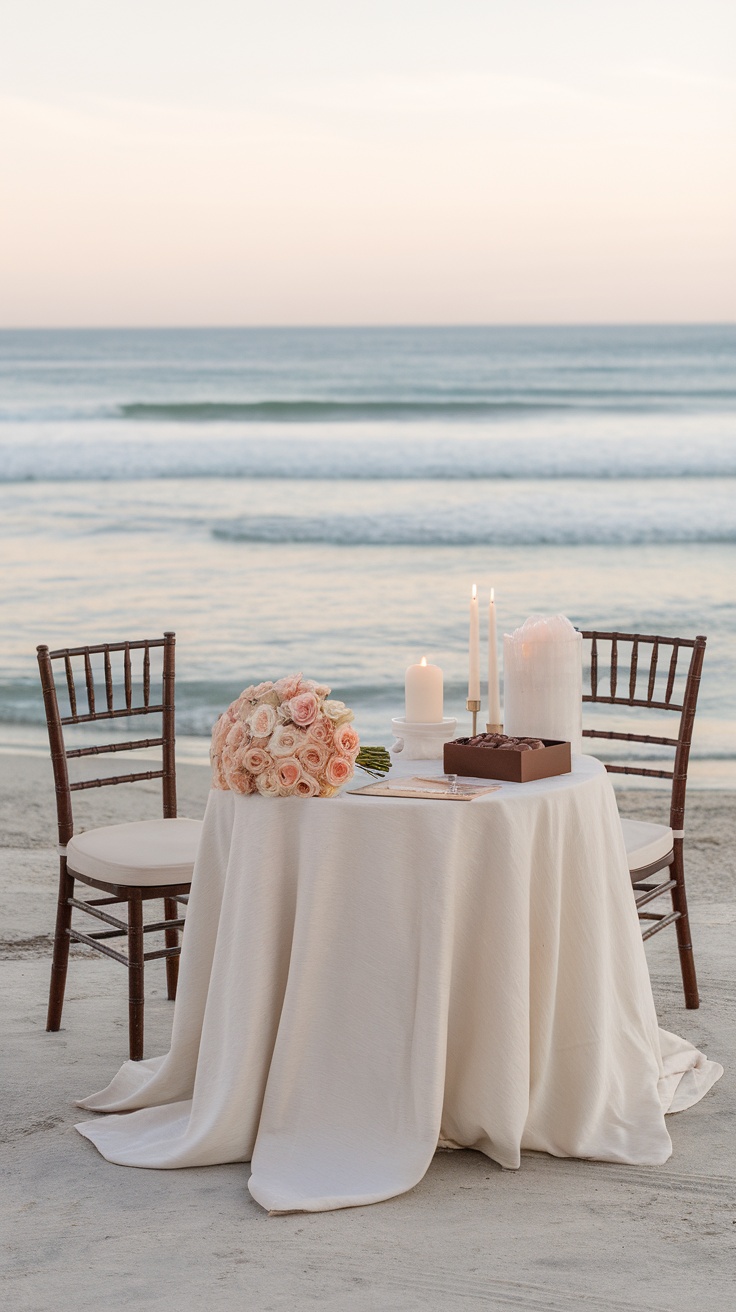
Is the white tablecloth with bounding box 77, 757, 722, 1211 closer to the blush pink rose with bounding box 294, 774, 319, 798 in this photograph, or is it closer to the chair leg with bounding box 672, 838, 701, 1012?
the blush pink rose with bounding box 294, 774, 319, 798

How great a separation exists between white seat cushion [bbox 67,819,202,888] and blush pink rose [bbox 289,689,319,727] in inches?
26.2

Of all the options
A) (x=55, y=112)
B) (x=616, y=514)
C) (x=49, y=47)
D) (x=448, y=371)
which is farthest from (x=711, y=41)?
(x=448, y=371)

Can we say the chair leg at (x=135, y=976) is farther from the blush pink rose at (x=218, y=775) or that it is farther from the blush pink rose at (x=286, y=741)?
the blush pink rose at (x=286, y=741)

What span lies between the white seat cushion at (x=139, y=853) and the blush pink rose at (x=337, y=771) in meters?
0.69

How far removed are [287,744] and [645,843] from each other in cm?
115

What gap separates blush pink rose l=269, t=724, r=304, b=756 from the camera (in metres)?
2.63

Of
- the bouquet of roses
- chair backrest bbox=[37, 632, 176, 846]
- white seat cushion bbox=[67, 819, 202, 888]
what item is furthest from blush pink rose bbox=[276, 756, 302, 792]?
chair backrest bbox=[37, 632, 176, 846]

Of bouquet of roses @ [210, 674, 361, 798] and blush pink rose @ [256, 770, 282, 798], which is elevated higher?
bouquet of roses @ [210, 674, 361, 798]

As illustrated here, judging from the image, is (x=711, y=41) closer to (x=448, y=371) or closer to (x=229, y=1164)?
(x=229, y=1164)

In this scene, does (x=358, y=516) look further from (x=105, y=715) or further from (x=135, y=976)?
(x=135, y=976)

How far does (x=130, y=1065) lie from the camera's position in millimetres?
3111

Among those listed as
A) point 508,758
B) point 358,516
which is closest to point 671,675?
point 508,758

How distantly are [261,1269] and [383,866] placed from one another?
2.42 feet

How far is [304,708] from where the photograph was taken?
2.71 m
